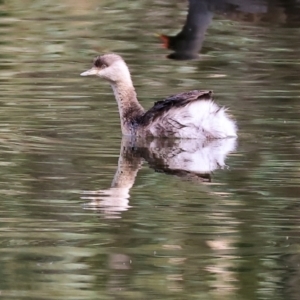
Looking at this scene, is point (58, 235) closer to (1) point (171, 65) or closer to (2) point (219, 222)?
(2) point (219, 222)

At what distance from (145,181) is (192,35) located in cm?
692

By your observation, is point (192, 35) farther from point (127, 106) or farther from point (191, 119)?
point (191, 119)

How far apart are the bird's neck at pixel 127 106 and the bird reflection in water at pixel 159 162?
12 centimetres

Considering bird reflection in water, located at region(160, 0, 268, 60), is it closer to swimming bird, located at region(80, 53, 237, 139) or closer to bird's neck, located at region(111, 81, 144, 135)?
bird's neck, located at region(111, 81, 144, 135)

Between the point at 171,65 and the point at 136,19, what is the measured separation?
400 cm

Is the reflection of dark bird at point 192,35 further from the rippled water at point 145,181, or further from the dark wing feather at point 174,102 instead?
the dark wing feather at point 174,102

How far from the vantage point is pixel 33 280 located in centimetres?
546

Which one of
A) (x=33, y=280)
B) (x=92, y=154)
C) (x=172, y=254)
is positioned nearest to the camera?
(x=33, y=280)

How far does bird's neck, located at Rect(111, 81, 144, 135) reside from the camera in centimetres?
934

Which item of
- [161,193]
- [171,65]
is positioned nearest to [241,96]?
[171,65]

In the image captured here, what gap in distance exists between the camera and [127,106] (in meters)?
9.55

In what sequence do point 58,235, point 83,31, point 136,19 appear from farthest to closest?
1. point 136,19
2. point 83,31
3. point 58,235

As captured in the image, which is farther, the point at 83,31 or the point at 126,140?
the point at 83,31

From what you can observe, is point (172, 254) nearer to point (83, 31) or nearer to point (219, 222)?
point (219, 222)
